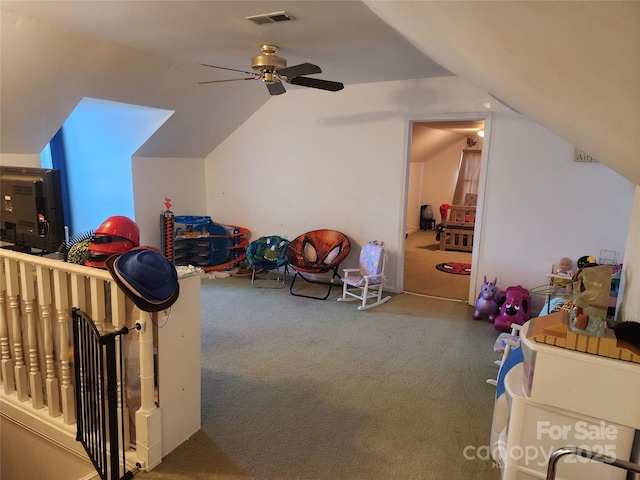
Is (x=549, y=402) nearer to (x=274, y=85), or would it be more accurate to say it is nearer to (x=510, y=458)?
(x=510, y=458)

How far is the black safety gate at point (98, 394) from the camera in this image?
1.87m

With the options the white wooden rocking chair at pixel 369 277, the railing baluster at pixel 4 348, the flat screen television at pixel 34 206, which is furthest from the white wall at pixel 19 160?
the white wooden rocking chair at pixel 369 277

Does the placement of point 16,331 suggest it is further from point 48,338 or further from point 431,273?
point 431,273

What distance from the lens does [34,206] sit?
2359mm

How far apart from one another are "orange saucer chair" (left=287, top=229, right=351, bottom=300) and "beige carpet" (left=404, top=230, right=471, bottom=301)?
0.97 m

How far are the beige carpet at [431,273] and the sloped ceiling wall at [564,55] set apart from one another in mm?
3474

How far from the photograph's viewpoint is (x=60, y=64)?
3.21m

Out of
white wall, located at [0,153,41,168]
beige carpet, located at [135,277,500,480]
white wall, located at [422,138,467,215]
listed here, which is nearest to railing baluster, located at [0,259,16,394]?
beige carpet, located at [135,277,500,480]

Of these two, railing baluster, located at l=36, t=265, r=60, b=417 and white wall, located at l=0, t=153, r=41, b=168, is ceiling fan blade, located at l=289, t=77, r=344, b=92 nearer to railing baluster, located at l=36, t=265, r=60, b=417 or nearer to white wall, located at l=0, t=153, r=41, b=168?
railing baluster, located at l=36, t=265, r=60, b=417

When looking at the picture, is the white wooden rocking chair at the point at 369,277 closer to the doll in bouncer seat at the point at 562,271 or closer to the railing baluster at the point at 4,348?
the doll in bouncer seat at the point at 562,271

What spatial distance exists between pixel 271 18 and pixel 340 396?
2.54 m

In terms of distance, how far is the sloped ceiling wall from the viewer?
2.78ft

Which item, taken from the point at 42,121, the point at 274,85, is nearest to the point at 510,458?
the point at 274,85

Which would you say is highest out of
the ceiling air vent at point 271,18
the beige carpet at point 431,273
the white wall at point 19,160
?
the ceiling air vent at point 271,18
